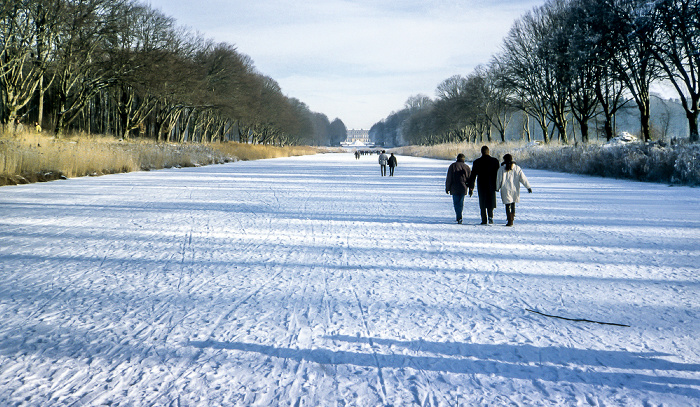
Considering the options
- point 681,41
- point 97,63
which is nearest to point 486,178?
point 681,41

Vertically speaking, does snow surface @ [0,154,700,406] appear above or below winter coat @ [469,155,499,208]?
below

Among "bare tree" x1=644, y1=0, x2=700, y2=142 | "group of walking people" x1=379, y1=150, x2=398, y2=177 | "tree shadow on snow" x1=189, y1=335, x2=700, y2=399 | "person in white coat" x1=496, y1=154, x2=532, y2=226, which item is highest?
"bare tree" x1=644, y1=0, x2=700, y2=142

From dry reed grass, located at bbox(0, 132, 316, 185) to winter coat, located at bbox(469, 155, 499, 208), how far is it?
13.6 meters

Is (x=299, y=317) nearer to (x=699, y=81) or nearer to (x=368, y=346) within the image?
(x=368, y=346)

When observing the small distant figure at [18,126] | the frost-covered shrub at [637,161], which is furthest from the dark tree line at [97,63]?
the frost-covered shrub at [637,161]

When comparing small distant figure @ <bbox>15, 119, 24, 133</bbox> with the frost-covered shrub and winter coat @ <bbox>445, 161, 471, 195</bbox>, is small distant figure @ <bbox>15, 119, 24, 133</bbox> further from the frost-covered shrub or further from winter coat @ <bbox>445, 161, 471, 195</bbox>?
the frost-covered shrub

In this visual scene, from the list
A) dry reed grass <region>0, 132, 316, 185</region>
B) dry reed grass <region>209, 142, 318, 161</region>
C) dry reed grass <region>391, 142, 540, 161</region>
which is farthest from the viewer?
Answer: dry reed grass <region>209, 142, 318, 161</region>

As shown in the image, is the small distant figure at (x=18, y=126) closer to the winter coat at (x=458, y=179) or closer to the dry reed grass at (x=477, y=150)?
the winter coat at (x=458, y=179)

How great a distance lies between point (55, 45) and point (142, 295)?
84.9 feet

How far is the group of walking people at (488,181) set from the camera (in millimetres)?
8547

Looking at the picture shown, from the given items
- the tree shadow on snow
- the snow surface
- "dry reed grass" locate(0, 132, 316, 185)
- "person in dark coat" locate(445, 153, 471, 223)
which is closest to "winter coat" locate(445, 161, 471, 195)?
"person in dark coat" locate(445, 153, 471, 223)

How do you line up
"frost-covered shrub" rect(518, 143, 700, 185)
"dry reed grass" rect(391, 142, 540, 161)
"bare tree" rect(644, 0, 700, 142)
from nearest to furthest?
1. "frost-covered shrub" rect(518, 143, 700, 185)
2. "bare tree" rect(644, 0, 700, 142)
3. "dry reed grass" rect(391, 142, 540, 161)

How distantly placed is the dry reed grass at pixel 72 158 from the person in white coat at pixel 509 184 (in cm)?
1398

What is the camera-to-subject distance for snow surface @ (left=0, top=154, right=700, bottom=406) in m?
2.69
